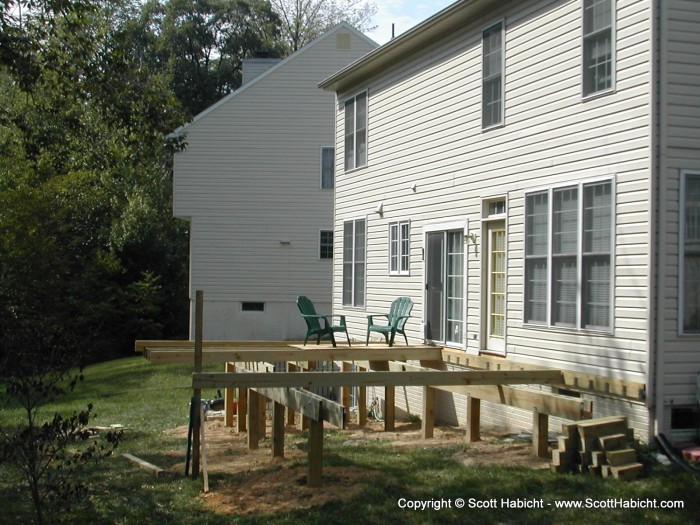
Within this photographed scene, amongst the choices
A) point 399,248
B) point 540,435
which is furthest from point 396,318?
point 540,435

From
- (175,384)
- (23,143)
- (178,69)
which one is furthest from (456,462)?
(178,69)

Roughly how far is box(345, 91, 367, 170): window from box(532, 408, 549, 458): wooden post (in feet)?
27.1

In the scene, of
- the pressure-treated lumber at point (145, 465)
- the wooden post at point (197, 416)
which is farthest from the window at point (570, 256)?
the pressure-treated lumber at point (145, 465)

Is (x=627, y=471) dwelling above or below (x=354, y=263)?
below

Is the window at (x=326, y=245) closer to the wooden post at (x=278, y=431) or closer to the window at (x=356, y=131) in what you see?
the window at (x=356, y=131)

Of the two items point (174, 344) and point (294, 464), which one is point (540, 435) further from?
point (174, 344)

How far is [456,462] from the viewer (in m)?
9.80

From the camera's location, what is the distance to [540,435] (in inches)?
395

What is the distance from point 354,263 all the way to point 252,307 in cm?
1068

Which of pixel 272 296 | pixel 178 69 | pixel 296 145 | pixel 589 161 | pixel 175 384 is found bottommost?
pixel 175 384

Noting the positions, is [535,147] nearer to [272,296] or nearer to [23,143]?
[23,143]

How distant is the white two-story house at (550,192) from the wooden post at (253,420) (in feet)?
10.8

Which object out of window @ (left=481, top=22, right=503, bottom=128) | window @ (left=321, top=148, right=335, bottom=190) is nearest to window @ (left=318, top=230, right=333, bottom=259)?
window @ (left=321, top=148, right=335, bottom=190)

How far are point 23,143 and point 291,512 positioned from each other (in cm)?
710
